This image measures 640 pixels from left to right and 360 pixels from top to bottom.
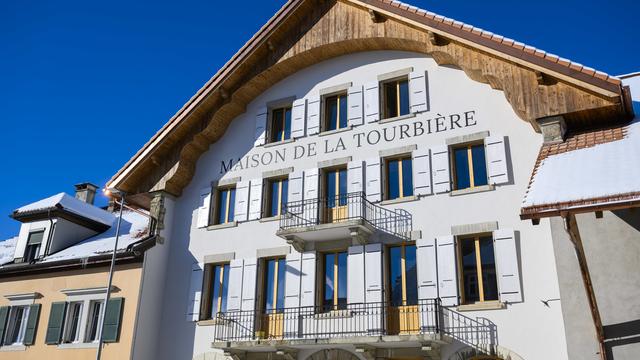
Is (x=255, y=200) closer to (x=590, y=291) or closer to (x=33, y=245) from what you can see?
(x=33, y=245)

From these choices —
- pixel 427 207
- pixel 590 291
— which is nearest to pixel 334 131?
pixel 427 207

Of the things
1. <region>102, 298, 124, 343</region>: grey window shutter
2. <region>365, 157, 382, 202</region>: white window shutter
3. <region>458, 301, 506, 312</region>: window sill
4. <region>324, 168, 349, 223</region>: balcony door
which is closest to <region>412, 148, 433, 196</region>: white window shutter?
<region>365, 157, 382, 202</region>: white window shutter

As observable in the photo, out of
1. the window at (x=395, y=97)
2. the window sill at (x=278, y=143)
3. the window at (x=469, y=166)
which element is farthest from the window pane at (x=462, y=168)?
the window sill at (x=278, y=143)

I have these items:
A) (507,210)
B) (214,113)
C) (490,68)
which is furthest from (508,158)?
(214,113)

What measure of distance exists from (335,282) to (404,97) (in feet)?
19.1

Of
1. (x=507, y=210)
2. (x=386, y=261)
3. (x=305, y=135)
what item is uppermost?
(x=305, y=135)

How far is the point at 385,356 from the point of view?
1514cm

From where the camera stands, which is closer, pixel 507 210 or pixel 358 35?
pixel 507 210

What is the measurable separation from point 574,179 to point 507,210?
4389 millimetres

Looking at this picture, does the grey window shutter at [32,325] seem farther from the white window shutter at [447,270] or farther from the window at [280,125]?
the white window shutter at [447,270]

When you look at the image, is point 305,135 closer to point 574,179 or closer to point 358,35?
point 358,35

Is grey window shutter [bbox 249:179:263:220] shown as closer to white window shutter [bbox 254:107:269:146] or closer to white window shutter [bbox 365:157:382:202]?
white window shutter [bbox 254:107:269:146]

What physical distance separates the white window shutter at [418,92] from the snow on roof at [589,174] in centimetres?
505

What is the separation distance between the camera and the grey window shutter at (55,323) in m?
18.9
